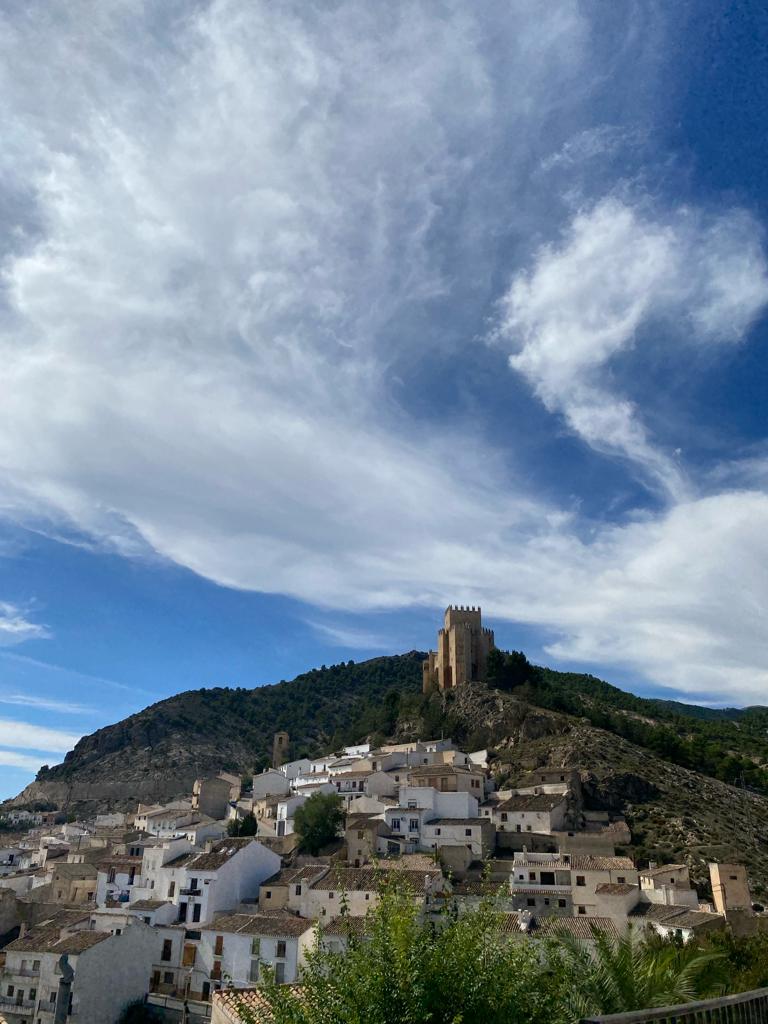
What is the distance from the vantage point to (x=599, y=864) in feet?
140

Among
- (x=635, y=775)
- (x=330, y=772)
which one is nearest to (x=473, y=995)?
(x=635, y=775)

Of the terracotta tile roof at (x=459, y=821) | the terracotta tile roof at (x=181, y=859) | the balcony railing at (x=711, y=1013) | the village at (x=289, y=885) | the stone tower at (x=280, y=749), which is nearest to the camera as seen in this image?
the balcony railing at (x=711, y=1013)

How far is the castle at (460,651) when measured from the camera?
96750 mm

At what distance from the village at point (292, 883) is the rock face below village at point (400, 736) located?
332cm

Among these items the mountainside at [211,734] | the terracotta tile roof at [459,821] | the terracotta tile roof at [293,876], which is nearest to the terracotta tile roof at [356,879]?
the terracotta tile roof at [293,876]

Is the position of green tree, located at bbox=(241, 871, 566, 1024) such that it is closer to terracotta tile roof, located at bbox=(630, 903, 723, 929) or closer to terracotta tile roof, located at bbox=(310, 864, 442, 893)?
terracotta tile roof, located at bbox=(630, 903, 723, 929)

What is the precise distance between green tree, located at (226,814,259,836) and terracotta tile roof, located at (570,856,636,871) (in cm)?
2634

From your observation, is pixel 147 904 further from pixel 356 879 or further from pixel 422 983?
pixel 422 983

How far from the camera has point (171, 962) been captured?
128 ft

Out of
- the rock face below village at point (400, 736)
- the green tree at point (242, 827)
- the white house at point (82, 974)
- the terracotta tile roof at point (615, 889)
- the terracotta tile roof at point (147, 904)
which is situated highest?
the rock face below village at point (400, 736)

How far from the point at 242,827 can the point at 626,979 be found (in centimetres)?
5323

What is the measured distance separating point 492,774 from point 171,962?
35447 mm

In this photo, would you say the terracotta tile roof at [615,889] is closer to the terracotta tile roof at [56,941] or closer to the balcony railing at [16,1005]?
the terracotta tile roof at [56,941]

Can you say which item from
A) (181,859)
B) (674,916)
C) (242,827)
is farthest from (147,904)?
(674,916)
